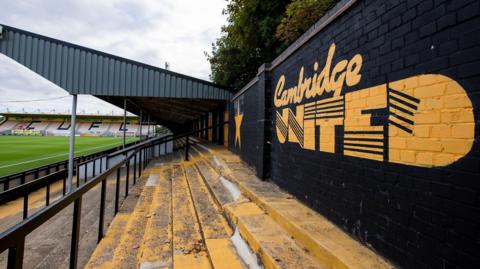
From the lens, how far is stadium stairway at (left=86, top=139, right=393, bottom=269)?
7.18 ft

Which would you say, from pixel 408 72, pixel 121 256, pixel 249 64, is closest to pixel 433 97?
pixel 408 72

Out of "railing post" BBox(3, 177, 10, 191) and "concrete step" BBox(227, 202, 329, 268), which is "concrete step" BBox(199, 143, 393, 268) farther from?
"railing post" BBox(3, 177, 10, 191)

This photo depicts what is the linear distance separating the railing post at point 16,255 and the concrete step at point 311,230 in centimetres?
196

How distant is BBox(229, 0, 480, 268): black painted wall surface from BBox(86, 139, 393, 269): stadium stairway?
0.90ft

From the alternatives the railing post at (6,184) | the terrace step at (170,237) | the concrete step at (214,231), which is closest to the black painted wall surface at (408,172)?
the concrete step at (214,231)

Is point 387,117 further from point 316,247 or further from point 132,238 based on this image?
point 132,238

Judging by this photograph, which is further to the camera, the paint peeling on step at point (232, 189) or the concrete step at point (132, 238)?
the paint peeling on step at point (232, 189)

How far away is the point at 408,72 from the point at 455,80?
1.18ft

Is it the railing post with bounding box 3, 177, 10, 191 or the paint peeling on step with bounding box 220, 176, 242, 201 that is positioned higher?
the paint peeling on step with bounding box 220, 176, 242, 201

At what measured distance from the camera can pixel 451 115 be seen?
5.15 feet

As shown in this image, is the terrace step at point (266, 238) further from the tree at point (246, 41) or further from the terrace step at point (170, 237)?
the tree at point (246, 41)

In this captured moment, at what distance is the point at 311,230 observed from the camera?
2512mm

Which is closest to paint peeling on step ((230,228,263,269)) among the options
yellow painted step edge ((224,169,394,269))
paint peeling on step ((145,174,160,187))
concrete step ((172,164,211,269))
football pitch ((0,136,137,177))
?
concrete step ((172,164,211,269))

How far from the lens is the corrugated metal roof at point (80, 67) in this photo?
10867 mm
